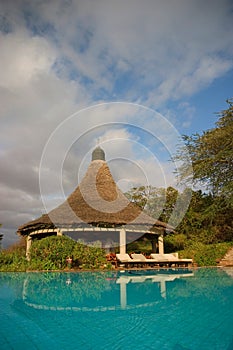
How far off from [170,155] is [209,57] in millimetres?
12171

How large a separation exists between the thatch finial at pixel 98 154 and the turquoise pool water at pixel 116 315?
46.6ft

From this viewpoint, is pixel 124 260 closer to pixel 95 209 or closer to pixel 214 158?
pixel 95 209

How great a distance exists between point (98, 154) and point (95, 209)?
23.0 ft

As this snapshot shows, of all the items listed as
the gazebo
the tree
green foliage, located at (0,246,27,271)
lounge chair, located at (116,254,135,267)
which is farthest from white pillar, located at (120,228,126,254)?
the tree

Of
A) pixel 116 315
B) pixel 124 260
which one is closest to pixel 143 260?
pixel 124 260

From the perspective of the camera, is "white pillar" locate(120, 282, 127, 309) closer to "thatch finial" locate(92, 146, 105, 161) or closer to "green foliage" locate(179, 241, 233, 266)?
"green foliage" locate(179, 241, 233, 266)

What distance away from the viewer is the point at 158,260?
602 inches

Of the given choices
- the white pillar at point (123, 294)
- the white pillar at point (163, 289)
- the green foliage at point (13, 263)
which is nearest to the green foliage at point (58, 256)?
the green foliage at point (13, 263)

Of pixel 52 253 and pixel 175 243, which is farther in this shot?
pixel 175 243

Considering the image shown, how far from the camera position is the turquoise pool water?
3947mm

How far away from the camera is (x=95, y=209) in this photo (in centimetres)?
1719

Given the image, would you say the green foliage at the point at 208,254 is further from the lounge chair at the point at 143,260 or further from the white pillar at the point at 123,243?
the white pillar at the point at 123,243

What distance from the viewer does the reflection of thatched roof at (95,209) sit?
15.6 meters

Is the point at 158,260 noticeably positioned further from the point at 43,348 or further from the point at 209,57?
the point at 43,348
